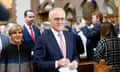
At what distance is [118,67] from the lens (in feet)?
10.8

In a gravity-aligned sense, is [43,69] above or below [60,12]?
below

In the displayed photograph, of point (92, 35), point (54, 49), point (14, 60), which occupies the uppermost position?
point (92, 35)

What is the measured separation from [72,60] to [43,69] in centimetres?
28

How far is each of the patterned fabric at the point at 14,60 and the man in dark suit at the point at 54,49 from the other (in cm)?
38

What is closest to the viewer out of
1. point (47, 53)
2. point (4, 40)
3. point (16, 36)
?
point (47, 53)

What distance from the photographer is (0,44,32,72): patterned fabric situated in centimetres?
293

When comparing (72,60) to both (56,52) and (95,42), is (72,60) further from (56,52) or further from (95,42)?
(95,42)

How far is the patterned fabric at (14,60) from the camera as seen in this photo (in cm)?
293

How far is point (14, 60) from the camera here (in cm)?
294

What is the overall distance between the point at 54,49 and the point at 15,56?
57 cm

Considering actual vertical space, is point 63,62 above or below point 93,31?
below

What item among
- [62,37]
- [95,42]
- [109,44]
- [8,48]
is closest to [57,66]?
[62,37]

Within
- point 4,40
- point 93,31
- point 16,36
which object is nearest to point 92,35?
point 93,31

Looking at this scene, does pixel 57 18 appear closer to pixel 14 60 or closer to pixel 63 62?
pixel 63 62
